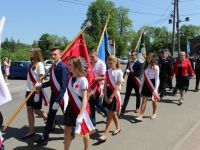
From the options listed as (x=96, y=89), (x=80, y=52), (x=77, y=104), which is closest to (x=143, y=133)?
(x=96, y=89)

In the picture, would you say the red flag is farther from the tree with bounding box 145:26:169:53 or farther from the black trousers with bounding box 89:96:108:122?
the tree with bounding box 145:26:169:53

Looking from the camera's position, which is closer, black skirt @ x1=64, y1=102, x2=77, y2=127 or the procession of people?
the procession of people

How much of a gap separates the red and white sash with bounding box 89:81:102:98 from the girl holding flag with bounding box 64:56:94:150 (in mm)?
2071

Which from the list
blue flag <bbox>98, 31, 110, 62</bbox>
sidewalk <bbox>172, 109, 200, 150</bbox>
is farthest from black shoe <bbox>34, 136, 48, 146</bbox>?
blue flag <bbox>98, 31, 110, 62</bbox>

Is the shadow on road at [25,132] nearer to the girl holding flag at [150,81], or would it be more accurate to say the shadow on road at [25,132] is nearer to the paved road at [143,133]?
the paved road at [143,133]

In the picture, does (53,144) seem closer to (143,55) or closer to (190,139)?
(190,139)

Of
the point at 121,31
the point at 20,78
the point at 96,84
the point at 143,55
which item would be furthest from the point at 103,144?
the point at 121,31

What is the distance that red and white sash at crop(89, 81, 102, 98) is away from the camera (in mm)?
7684

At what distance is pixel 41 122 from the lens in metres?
8.52

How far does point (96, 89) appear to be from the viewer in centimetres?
783

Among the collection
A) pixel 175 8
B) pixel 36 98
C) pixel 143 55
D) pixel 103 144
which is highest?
pixel 175 8

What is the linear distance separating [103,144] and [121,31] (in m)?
82.5

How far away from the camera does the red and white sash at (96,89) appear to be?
25.2ft

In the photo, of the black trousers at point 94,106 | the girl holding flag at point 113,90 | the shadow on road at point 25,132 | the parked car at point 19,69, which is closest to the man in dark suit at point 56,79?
the shadow on road at point 25,132
